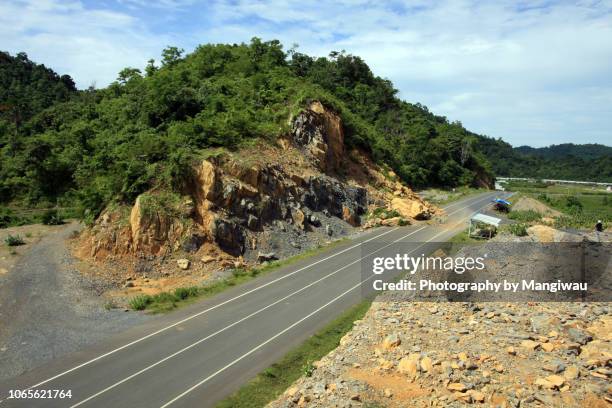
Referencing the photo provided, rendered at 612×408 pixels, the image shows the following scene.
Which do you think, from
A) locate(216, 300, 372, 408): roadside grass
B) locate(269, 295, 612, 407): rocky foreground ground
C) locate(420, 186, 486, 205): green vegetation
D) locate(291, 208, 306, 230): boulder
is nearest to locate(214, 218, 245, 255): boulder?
locate(291, 208, 306, 230): boulder

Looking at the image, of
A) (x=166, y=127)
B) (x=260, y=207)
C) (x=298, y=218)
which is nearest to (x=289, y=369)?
(x=260, y=207)

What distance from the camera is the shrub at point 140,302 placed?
63.5 feet

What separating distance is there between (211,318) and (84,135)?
2847cm

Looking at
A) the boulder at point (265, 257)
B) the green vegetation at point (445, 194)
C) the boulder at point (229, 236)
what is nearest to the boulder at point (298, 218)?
the boulder at point (265, 257)

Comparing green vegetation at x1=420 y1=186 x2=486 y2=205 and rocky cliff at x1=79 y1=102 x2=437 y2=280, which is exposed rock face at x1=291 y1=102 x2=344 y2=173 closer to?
rocky cliff at x1=79 y1=102 x2=437 y2=280

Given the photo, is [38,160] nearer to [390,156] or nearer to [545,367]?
[390,156]

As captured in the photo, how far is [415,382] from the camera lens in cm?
1206

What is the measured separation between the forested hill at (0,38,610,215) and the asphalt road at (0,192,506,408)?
381 inches

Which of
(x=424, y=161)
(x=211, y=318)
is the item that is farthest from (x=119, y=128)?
(x=424, y=161)

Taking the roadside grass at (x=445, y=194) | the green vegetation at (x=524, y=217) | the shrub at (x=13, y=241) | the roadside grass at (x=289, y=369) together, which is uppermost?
the roadside grass at (x=445, y=194)

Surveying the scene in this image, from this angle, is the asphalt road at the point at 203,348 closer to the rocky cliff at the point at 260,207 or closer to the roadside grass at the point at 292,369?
the roadside grass at the point at 292,369

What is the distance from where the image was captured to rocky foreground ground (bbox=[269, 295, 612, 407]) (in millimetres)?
11195

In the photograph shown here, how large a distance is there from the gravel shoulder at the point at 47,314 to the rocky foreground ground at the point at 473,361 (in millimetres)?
8829

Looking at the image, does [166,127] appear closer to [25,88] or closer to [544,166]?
[25,88]
